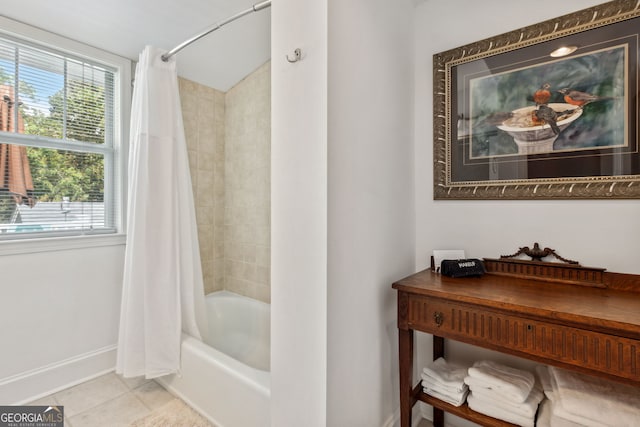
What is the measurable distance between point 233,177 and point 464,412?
240 cm

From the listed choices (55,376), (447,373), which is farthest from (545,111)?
(55,376)

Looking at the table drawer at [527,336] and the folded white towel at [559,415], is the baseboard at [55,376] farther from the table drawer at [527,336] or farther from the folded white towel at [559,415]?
the folded white towel at [559,415]

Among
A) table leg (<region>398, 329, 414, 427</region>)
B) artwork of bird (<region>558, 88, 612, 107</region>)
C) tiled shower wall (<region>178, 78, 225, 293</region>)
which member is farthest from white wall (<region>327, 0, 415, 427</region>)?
tiled shower wall (<region>178, 78, 225, 293</region>)

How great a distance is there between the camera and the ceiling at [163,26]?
68.2 inches

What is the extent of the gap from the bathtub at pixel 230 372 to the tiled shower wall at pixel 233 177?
0.27 metres

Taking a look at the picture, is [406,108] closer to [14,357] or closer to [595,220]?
[595,220]

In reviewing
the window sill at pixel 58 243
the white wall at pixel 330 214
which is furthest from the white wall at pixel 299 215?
the window sill at pixel 58 243

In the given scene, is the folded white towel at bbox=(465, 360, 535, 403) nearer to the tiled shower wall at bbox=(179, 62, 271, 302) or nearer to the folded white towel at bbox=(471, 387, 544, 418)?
the folded white towel at bbox=(471, 387, 544, 418)

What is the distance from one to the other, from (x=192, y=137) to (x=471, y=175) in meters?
2.24

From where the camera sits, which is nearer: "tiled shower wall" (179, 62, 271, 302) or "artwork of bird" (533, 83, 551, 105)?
"artwork of bird" (533, 83, 551, 105)

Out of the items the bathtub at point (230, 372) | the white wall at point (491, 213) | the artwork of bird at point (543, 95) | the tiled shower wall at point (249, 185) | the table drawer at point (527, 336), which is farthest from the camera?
the tiled shower wall at point (249, 185)

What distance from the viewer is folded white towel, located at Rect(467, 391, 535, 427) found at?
1.05m

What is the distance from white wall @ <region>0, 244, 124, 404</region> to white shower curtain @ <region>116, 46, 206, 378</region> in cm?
46

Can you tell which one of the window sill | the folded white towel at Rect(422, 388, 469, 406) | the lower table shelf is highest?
the window sill
